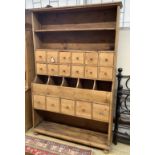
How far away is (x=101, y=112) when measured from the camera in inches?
82.5

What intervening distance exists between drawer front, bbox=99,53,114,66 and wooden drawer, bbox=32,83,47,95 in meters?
0.84

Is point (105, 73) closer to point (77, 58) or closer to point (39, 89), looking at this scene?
point (77, 58)

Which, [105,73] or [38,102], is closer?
[105,73]

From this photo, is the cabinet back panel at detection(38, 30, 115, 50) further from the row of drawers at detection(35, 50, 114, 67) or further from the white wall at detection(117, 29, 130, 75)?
the row of drawers at detection(35, 50, 114, 67)

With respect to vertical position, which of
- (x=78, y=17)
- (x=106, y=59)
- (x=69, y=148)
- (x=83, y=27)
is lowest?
(x=69, y=148)

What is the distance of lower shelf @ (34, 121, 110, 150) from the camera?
2.23 m

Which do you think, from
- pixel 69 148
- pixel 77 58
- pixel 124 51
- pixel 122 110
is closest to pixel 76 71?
pixel 77 58

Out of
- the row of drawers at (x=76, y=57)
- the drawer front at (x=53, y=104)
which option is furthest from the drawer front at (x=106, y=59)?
the drawer front at (x=53, y=104)

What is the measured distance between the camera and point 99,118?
2.12 meters

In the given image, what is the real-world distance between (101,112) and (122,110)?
400 millimetres

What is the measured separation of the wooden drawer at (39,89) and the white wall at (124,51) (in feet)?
3.40

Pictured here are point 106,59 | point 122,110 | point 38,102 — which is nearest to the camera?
point 106,59

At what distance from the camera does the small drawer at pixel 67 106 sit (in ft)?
7.36

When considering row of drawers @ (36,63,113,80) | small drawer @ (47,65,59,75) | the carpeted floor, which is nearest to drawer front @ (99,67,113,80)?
row of drawers @ (36,63,113,80)
